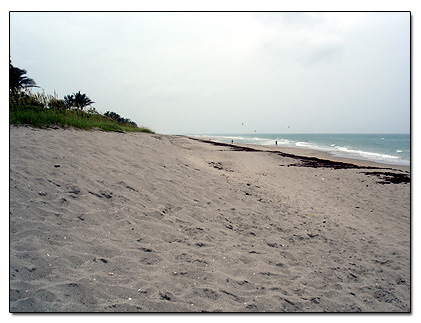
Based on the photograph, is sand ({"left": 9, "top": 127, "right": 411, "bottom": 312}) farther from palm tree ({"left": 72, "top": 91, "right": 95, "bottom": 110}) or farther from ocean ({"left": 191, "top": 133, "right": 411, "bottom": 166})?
palm tree ({"left": 72, "top": 91, "right": 95, "bottom": 110})

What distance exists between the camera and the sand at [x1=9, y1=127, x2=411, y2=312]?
2688 mm

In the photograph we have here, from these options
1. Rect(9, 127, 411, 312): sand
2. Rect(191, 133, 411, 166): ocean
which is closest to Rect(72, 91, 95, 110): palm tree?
Rect(9, 127, 411, 312): sand

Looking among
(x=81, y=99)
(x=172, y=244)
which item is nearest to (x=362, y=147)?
(x=81, y=99)

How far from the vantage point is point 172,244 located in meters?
3.74

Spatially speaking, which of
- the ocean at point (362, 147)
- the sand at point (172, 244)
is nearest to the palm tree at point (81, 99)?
the sand at point (172, 244)

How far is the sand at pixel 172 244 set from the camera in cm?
269

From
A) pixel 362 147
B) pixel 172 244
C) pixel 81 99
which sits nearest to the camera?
pixel 172 244

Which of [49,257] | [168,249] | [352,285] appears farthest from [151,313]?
[352,285]

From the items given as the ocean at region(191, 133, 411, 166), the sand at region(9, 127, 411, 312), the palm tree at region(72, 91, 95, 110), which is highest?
the palm tree at region(72, 91, 95, 110)

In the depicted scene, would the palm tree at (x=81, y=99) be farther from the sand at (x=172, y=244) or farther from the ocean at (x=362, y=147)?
the ocean at (x=362, y=147)

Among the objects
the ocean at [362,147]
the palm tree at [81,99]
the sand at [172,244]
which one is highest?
the palm tree at [81,99]

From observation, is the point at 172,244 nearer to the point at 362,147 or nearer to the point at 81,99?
the point at 81,99

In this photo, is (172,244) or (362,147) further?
(362,147)

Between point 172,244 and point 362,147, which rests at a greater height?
point 362,147
